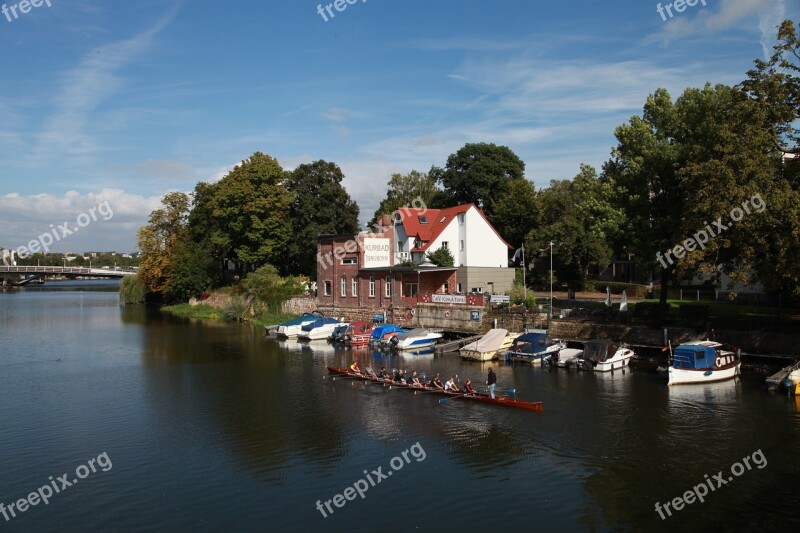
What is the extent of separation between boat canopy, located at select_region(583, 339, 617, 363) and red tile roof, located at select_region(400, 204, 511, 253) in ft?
78.9

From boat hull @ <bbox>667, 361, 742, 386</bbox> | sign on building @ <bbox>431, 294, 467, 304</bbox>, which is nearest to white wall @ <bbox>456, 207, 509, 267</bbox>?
sign on building @ <bbox>431, 294, 467, 304</bbox>

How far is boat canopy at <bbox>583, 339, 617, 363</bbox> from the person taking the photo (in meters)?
36.1

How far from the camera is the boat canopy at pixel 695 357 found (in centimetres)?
3259

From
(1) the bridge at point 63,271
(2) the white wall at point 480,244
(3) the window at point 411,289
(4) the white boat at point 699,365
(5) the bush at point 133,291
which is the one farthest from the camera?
(1) the bridge at point 63,271

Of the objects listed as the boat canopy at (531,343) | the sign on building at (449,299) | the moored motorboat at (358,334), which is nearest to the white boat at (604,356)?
the boat canopy at (531,343)

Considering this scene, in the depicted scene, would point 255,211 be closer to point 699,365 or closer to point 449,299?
point 449,299

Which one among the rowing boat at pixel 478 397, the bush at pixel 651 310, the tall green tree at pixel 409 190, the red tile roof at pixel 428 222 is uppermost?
the tall green tree at pixel 409 190

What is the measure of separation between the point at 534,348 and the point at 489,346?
3111mm

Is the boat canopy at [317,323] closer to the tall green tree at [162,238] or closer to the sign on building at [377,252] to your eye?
the sign on building at [377,252]

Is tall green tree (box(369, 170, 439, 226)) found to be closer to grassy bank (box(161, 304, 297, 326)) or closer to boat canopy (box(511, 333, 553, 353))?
grassy bank (box(161, 304, 297, 326))

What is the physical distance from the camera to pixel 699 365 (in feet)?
107

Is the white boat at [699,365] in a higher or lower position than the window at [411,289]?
lower

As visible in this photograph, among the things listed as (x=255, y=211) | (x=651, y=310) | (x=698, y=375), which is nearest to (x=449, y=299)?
(x=651, y=310)

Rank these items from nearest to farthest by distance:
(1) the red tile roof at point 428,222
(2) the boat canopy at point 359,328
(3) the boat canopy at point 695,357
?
(3) the boat canopy at point 695,357
(2) the boat canopy at point 359,328
(1) the red tile roof at point 428,222
